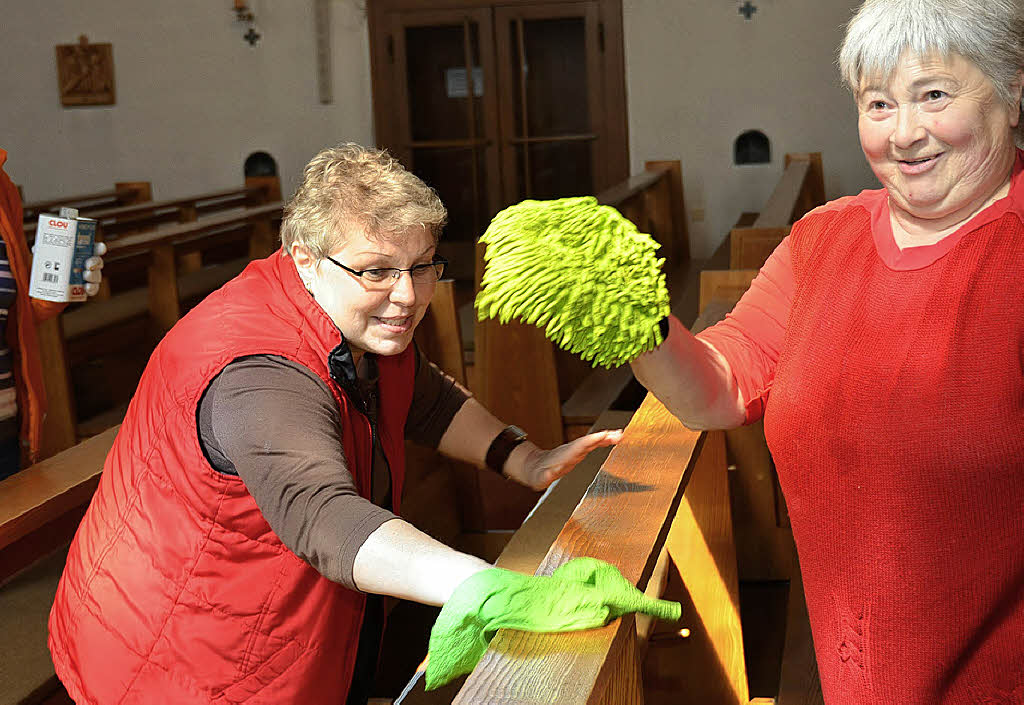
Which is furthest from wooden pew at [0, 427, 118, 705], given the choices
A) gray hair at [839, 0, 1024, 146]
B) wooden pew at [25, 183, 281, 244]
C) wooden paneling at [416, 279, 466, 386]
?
wooden pew at [25, 183, 281, 244]

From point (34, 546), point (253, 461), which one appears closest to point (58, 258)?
point (34, 546)

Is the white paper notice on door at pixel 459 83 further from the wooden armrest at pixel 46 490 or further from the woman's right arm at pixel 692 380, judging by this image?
the woman's right arm at pixel 692 380

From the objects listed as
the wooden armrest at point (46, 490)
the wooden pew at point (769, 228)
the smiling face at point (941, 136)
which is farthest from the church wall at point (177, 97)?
the smiling face at point (941, 136)

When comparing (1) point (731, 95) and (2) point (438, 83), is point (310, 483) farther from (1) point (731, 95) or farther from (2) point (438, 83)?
(2) point (438, 83)

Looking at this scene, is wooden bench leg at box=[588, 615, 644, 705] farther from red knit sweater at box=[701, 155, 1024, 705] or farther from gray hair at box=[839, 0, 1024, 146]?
gray hair at box=[839, 0, 1024, 146]

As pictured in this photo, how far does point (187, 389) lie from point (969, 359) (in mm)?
981

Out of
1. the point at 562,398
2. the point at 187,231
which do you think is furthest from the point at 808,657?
the point at 187,231

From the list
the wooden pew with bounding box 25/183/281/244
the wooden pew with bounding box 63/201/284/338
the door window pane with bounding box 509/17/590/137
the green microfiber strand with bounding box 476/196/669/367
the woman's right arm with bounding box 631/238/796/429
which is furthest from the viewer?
the door window pane with bounding box 509/17/590/137

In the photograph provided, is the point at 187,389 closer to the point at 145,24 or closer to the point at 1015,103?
the point at 1015,103

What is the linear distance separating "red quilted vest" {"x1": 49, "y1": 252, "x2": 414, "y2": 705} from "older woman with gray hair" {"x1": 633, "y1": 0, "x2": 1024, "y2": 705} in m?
0.54

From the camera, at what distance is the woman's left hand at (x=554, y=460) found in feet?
6.04

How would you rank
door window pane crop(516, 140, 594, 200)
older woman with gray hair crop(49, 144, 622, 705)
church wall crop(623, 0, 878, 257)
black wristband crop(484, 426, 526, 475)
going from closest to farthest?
older woman with gray hair crop(49, 144, 622, 705) → black wristband crop(484, 426, 526, 475) → church wall crop(623, 0, 878, 257) → door window pane crop(516, 140, 594, 200)

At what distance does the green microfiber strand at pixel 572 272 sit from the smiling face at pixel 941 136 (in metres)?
0.29

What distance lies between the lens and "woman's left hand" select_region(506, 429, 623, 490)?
1840 millimetres
